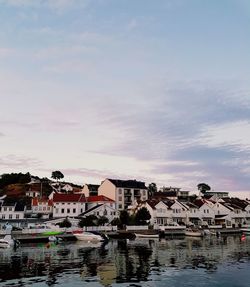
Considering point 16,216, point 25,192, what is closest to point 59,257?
point 16,216

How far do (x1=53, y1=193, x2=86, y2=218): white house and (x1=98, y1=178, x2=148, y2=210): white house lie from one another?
13093mm

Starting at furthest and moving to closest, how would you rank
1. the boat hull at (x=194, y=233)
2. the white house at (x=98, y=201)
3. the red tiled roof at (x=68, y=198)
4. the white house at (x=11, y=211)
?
the white house at (x=98, y=201), the red tiled roof at (x=68, y=198), the white house at (x=11, y=211), the boat hull at (x=194, y=233)

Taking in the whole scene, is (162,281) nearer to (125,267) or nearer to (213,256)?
(125,267)

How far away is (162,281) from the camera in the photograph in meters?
31.7

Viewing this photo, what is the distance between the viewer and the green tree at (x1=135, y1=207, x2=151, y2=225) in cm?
10329

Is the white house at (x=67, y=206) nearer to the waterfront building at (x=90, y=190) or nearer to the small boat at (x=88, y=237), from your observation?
the waterfront building at (x=90, y=190)

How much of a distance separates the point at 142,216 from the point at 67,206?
25657 mm

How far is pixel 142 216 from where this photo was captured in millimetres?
104000

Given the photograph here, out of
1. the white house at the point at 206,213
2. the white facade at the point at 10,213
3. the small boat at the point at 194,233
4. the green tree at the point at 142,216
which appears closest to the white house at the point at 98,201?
the green tree at the point at 142,216

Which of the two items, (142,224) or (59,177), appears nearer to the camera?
(142,224)

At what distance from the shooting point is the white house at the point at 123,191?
12644 cm

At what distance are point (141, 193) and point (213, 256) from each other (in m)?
84.6

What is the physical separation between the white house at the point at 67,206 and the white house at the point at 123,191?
515 inches

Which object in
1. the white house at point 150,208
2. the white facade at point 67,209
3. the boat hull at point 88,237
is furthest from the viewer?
the white facade at point 67,209
